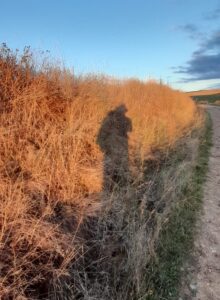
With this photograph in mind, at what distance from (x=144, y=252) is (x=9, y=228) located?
145 cm

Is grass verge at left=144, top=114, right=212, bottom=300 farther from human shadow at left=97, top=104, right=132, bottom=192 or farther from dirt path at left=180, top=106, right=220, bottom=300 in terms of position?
human shadow at left=97, top=104, right=132, bottom=192

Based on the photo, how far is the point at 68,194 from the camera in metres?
4.18

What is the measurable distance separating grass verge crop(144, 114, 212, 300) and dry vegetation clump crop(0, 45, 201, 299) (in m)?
0.16

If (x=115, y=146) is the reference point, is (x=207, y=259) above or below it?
below

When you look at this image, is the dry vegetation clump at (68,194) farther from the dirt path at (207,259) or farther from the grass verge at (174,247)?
the dirt path at (207,259)

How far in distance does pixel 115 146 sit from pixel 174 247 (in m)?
3.04

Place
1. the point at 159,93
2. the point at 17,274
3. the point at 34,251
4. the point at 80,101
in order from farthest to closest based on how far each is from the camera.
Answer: the point at 159,93 → the point at 80,101 → the point at 34,251 → the point at 17,274

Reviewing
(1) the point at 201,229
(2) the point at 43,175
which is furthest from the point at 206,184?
(2) the point at 43,175

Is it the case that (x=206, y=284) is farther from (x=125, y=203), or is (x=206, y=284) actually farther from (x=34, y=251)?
(x=34, y=251)

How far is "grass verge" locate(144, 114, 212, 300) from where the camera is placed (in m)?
3.35

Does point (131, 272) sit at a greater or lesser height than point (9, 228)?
lesser

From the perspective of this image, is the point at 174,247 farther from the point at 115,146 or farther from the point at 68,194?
the point at 115,146

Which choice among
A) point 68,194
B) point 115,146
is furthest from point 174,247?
point 115,146

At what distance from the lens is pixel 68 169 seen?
4.54 metres
